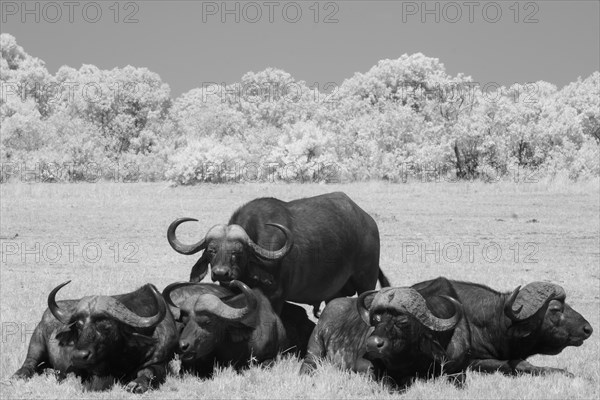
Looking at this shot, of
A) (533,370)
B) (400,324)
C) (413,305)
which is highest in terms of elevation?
(413,305)

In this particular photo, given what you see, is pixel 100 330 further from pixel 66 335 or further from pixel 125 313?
pixel 66 335

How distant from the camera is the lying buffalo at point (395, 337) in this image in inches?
270

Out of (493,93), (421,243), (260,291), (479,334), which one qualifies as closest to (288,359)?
(260,291)

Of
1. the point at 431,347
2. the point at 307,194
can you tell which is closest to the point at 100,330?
the point at 431,347

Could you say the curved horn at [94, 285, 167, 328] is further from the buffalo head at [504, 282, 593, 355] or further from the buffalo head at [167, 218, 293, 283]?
the buffalo head at [504, 282, 593, 355]

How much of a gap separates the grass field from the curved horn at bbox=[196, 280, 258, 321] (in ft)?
1.62

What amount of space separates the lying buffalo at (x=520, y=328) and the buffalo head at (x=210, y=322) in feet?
5.07

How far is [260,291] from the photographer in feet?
27.8

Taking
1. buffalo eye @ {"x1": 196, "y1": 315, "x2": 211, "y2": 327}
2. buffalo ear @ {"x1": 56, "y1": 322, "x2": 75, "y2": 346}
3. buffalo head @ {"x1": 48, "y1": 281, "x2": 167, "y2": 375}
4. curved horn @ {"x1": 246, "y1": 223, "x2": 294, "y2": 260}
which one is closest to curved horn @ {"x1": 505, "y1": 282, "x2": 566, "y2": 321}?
curved horn @ {"x1": 246, "y1": 223, "x2": 294, "y2": 260}

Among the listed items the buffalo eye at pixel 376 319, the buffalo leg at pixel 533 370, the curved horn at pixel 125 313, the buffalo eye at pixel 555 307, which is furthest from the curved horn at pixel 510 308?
the curved horn at pixel 125 313

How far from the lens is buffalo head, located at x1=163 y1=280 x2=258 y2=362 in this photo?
7598 mm

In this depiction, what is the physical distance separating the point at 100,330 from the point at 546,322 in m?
3.83

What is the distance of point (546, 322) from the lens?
7.96 m

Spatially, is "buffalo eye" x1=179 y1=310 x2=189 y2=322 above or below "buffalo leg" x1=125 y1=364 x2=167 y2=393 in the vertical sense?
above
